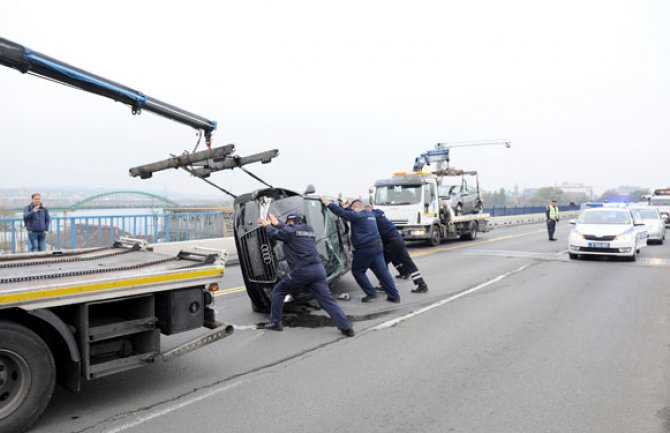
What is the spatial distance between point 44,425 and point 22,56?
11.2ft

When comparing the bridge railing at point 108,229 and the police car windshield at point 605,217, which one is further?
A: the police car windshield at point 605,217

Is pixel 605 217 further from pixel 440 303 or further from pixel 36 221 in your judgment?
pixel 36 221

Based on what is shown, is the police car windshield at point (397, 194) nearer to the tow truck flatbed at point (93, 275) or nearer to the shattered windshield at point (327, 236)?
the shattered windshield at point (327, 236)

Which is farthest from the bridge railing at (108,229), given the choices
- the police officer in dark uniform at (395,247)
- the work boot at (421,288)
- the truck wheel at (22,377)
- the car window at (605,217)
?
the car window at (605,217)

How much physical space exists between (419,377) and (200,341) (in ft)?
6.87

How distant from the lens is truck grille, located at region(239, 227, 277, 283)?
24.4 ft

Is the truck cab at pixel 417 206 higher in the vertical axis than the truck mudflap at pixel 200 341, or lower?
higher

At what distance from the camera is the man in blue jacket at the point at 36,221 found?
1155cm

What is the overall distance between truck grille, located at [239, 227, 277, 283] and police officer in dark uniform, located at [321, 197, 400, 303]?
5.59 ft

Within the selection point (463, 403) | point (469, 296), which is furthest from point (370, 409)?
point (469, 296)

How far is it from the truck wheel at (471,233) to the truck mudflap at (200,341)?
1784 centimetres

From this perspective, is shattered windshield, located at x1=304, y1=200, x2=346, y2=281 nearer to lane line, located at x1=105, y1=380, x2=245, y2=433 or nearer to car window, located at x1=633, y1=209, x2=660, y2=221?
lane line, located at x1=105, y1=380, x2=245, y2=433

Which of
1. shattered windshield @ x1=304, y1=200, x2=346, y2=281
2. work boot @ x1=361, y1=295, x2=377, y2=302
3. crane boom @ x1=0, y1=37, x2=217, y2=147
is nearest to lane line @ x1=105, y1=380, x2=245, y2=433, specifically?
crane boom @ x1=0, y1=37, x2=217, y2=147

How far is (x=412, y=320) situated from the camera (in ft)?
24.8
